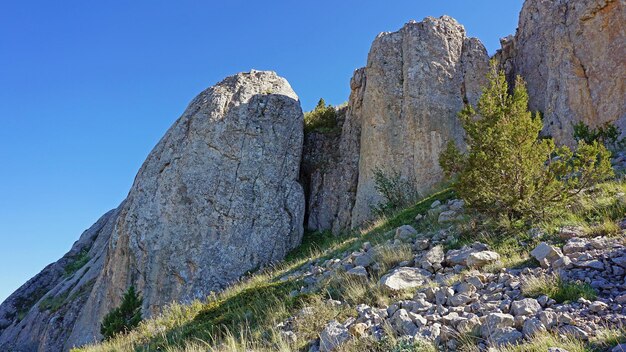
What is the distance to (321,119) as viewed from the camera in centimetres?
2819

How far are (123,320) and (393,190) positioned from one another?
40.6 feet

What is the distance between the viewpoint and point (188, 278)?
19.7m

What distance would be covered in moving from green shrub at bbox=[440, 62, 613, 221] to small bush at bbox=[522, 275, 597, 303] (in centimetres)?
325

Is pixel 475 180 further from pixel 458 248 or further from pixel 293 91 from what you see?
pixel 293 91

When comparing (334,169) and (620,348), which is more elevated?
(334,169)

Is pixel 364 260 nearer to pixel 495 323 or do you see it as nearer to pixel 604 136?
pixel 495 323

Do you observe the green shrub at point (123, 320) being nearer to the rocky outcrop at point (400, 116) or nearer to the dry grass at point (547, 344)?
the rocky outcrop at point (400, 116)

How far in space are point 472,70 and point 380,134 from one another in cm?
606

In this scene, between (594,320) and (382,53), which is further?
(382,53)

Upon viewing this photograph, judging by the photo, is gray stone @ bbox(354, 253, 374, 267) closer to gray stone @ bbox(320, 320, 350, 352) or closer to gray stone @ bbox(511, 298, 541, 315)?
gray stone @ bbox(320, 320, 350, 352)

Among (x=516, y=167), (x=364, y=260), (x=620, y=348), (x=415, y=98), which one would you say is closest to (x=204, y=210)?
(x=415, y=98)

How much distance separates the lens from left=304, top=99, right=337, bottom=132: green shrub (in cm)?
2752

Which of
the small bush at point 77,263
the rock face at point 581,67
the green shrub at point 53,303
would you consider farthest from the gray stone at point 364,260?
the small bush at point 77,263

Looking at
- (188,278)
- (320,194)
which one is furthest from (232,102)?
(188,278)
